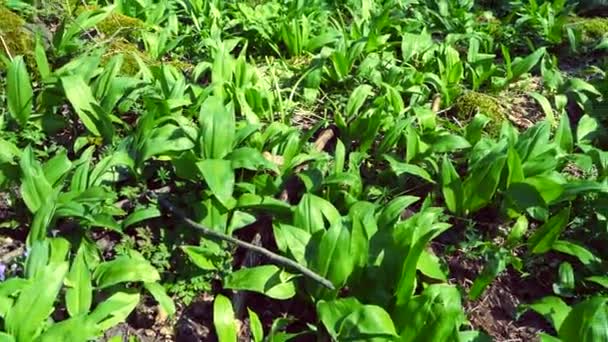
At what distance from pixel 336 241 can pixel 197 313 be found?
0.67 meters

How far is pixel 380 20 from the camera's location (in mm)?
5164

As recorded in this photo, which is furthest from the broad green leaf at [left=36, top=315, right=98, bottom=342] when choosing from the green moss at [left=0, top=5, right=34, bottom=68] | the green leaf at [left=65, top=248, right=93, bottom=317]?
the green moss at [left=0, top=5, right=34, bottom=68]

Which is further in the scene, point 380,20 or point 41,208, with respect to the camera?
point 380,20

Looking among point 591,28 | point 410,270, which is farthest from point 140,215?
point 591,28

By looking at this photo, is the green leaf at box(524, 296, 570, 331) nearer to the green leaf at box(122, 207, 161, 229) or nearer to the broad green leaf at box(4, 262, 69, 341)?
the green leaf at box(122, 207, 161, 229)

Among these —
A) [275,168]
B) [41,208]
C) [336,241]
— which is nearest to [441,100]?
[275,168]

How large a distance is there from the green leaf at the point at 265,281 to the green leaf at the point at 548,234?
3.68ft

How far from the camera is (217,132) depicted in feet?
12.0

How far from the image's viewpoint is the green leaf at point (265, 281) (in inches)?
127

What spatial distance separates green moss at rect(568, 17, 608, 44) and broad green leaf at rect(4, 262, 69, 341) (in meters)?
4.06

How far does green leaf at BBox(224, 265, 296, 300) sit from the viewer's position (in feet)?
10.6

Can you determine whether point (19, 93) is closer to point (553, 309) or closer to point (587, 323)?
point (553, 309)

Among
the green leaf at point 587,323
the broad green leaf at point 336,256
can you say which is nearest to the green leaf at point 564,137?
the green leaf at point 587,323

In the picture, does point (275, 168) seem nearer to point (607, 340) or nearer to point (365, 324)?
point (365, 324)
